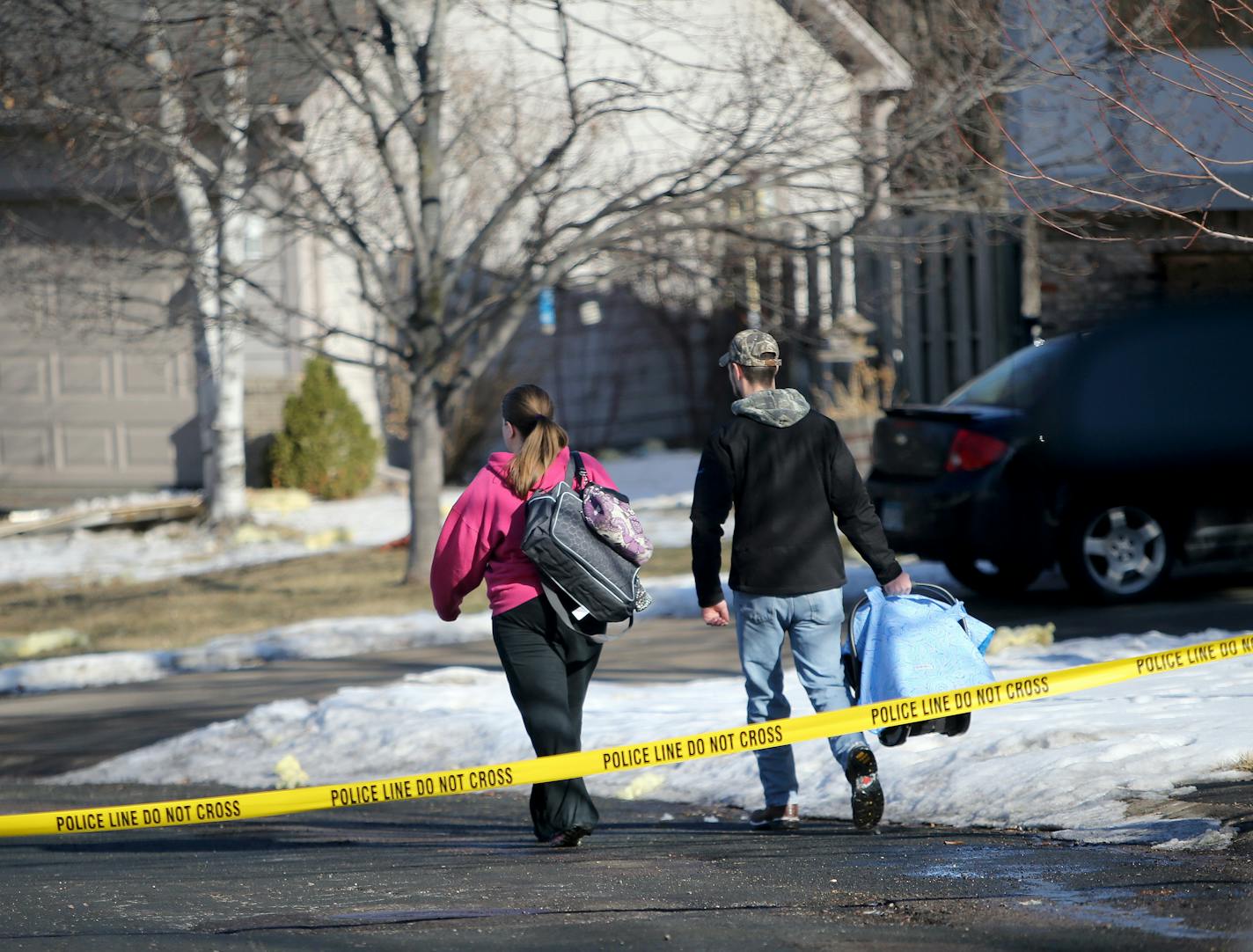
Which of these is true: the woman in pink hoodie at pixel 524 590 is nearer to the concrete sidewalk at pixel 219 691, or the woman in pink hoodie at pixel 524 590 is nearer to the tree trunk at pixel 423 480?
the concrete sidewalk at pixel 219 691

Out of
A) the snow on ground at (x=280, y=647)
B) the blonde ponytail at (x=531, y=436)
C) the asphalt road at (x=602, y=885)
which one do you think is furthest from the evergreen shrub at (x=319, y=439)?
the blonde ponytail at (x=531, y=436)

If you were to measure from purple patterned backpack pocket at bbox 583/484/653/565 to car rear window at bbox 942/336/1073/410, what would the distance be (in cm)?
498

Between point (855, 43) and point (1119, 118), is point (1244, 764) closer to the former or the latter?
point (1119, 118)

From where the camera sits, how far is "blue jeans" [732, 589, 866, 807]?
547cm

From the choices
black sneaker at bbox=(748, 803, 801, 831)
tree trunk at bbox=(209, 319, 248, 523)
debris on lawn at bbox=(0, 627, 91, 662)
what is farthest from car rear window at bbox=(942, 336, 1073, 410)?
tree trunk at bbox=(209, 319, 248, 523)

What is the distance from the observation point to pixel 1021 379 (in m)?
9.84

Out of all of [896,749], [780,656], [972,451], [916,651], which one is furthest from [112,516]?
[916,651]

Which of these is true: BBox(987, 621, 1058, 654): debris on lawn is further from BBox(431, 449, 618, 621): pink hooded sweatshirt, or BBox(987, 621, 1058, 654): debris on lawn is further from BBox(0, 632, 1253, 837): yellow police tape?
BBox(431, 449, 618, 621): pink hooded sweatshirt

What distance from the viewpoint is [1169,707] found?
252 inches

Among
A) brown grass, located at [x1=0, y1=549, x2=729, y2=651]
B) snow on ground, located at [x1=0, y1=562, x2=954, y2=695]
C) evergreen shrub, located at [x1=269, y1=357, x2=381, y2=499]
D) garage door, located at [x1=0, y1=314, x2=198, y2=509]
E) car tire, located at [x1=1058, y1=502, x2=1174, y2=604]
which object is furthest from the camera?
garage door, located at [x1=0, y1=314, x2=198, y2=509]

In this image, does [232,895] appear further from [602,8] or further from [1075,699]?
[602,8]

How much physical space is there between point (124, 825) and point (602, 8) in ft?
52.9

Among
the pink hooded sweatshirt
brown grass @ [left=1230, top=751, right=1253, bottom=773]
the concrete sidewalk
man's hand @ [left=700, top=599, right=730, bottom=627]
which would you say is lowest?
the concrete sidewalk

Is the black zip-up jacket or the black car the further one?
the black car
